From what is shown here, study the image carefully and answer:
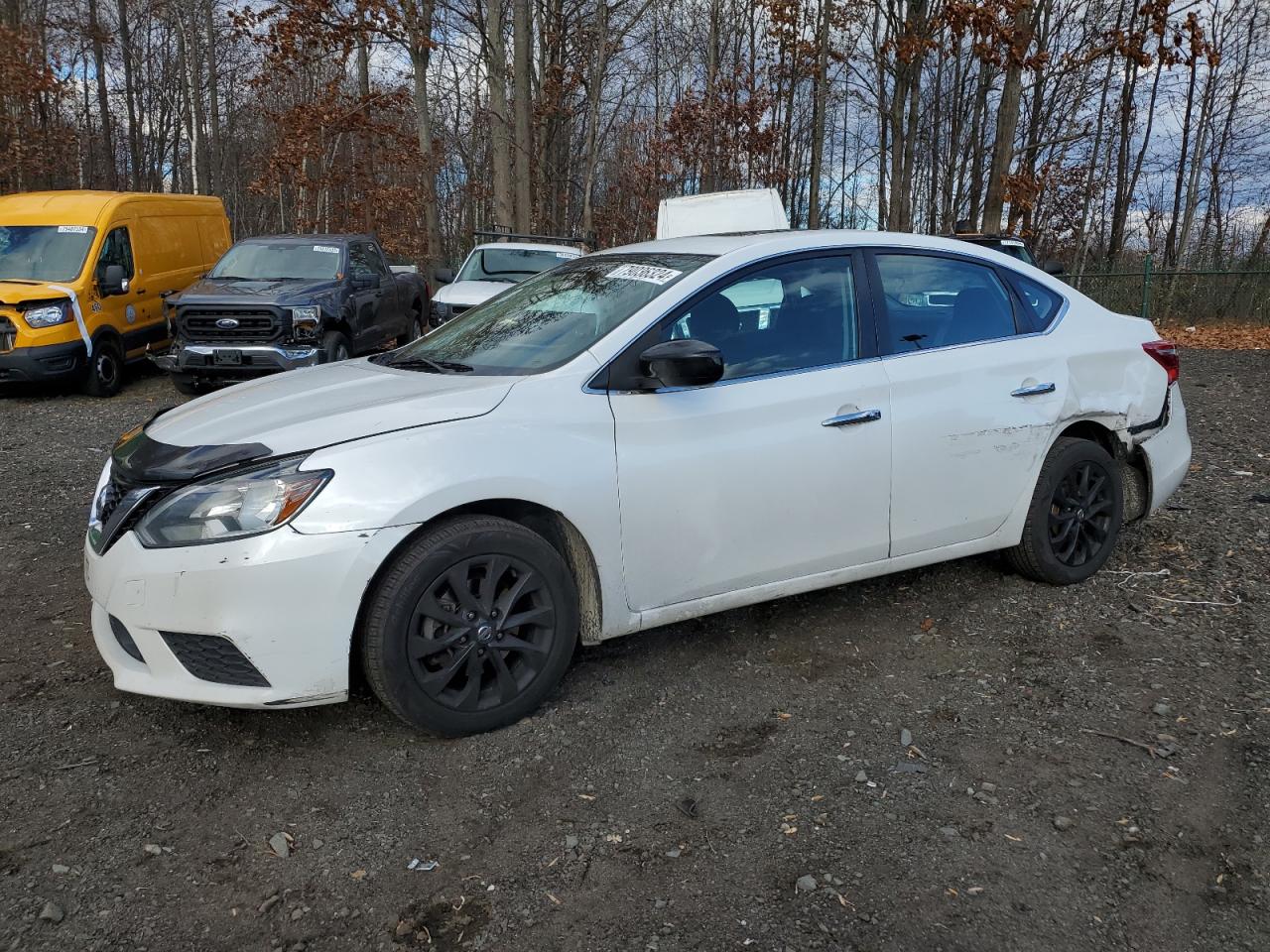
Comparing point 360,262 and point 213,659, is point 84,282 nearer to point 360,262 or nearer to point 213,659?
point 360,262

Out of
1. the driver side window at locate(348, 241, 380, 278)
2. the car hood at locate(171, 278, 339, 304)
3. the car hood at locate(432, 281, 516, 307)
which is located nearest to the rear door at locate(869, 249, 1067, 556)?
the car hood at locate(171, 278, 339, 304)

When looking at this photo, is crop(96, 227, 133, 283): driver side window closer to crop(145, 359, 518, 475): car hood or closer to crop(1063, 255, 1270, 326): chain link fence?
crop(145, 359, 518, 475): car hood

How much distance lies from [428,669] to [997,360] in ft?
8.87

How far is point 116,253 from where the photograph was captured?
11.7m

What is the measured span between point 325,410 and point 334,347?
807cm

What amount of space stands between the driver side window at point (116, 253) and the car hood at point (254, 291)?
0.96 m

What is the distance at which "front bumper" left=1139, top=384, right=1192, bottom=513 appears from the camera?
4887 millimetres

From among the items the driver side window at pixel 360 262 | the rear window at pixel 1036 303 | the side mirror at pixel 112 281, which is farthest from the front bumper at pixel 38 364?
the rear window at pixel 1036 303

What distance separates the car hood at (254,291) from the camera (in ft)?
34.7

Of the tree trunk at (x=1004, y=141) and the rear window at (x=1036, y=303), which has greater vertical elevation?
the tree trunk at (x=1004, y=141)

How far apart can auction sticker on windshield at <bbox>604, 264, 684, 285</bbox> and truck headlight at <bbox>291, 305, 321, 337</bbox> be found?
7.21 meters

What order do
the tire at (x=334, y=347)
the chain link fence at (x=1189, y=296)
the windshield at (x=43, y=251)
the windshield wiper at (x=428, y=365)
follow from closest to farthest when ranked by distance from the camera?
the windshield wiper at (x=428, y=365)
the tire at (x=334, y=347)
the windshield at (x=43, y=251)
the chain link fence at (x=1189, y=296)

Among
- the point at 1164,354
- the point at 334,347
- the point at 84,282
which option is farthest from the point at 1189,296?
the point at 84,282

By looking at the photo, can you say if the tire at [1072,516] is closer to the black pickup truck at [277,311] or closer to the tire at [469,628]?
the tire at [469,628]
